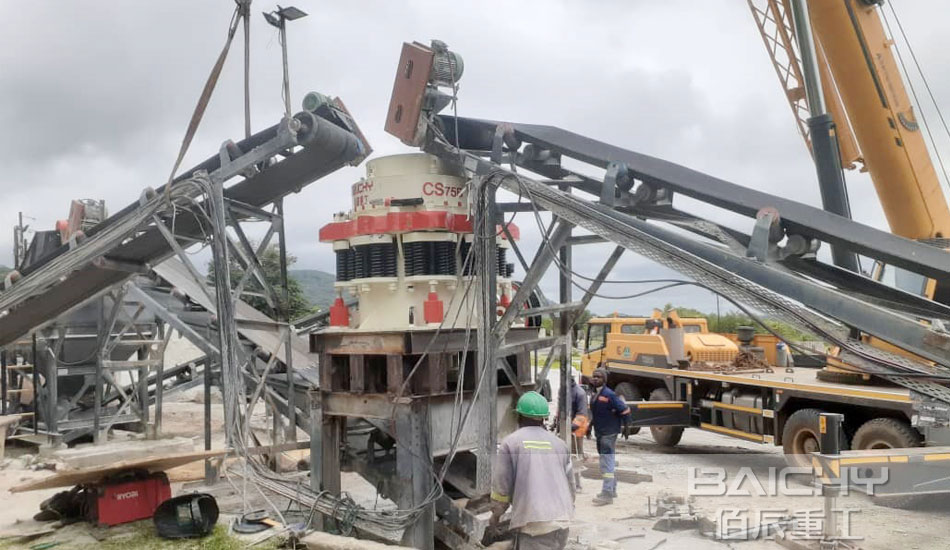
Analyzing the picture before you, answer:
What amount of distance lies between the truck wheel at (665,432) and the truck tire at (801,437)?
293cm

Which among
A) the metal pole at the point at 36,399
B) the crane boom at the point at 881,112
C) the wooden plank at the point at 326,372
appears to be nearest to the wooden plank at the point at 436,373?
the wooden plank at the point at 326,372

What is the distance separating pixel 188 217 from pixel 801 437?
30.6ft

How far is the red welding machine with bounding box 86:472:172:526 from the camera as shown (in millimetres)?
8031

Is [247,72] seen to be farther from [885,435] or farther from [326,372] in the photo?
[885,435]

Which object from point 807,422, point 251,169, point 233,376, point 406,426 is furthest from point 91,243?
point 807,422

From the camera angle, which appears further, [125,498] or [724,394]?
[724,394]

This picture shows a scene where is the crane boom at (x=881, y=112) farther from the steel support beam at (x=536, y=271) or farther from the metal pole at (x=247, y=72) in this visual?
the metal pole at (x=247, y=72)

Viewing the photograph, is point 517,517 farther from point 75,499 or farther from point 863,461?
point 75,499

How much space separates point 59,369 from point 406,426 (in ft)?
32.8

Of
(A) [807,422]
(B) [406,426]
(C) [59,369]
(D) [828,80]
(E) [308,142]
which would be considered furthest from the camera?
(C) [59,369]

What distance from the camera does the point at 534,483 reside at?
4922 millimetres

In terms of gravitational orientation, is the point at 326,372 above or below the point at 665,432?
above

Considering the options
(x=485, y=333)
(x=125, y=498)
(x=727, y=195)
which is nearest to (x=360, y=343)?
(x=485, y=333)

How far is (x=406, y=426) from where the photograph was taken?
22.2 ft
